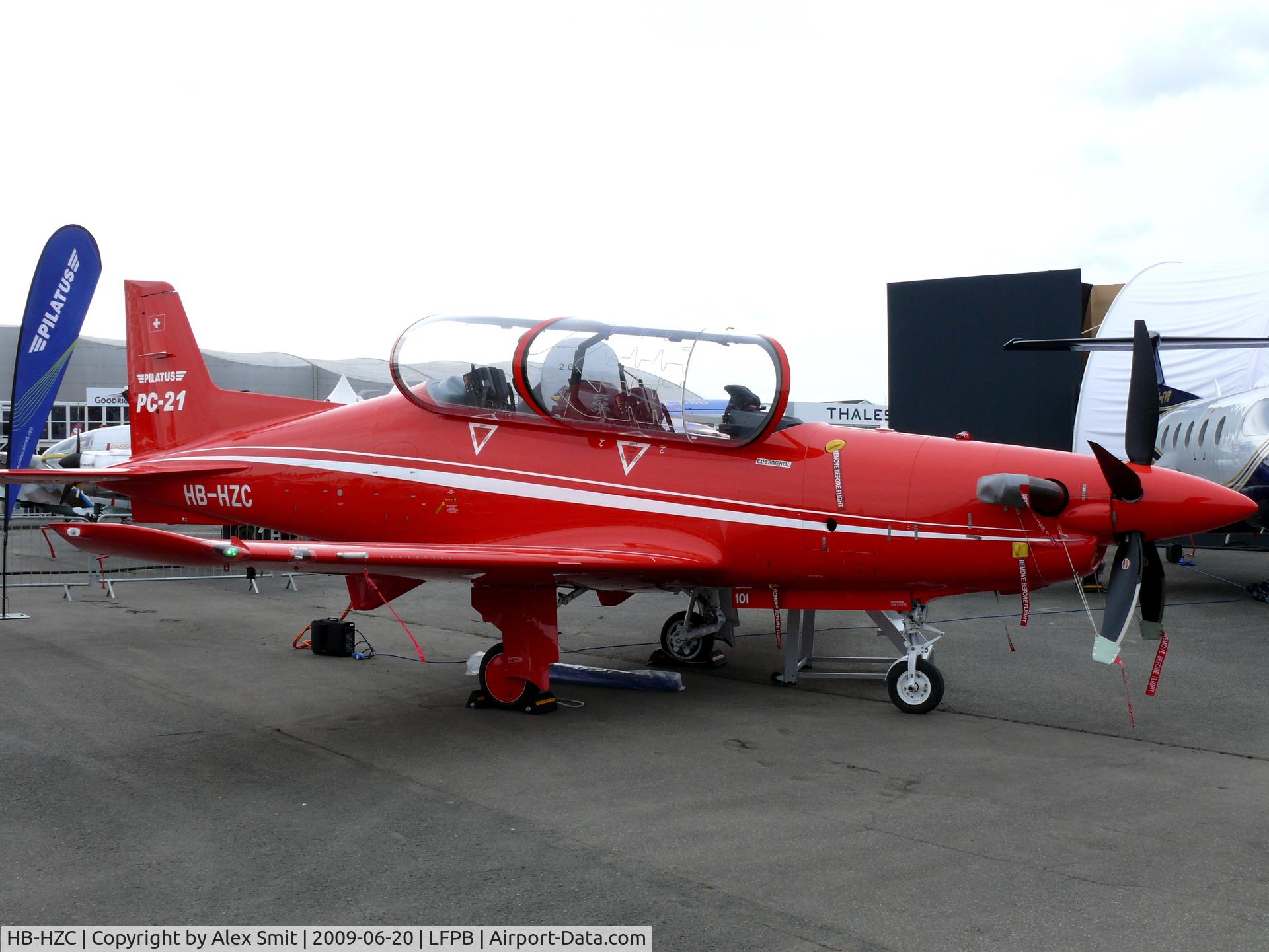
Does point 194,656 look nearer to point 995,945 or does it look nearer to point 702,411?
point 702,411

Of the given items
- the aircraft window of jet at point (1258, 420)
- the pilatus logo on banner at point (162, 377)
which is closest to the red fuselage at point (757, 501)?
the pilatus logo on banner at point (162, 377)

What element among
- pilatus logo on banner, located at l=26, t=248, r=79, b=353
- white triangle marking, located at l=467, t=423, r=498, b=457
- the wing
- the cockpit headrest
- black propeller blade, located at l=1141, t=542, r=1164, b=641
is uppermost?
pilatus logo on banner, located at l=26, t=248, r=79, b=353

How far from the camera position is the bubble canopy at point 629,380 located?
7203 mm

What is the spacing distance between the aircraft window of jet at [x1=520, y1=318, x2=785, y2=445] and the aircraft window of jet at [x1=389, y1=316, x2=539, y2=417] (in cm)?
24

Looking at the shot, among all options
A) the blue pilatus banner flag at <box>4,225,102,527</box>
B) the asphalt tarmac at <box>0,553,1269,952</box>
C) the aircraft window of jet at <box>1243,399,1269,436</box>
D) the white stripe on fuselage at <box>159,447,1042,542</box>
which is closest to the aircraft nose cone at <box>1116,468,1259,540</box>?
the white stripe on fuselage at <box>159,447,1042,542</box>

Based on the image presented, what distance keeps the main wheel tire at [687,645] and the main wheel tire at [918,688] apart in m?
2.17

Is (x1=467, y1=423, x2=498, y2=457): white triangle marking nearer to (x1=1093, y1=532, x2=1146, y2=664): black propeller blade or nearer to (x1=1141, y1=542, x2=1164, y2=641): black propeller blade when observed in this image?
(x1=1093, y1=532, x2=1146, y2=664): black propeller blade

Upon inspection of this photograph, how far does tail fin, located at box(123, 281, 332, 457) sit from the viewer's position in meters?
9.39

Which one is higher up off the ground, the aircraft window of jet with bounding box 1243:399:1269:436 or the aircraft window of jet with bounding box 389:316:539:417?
the aircraft window of jet with bounding box 389:316:539:417

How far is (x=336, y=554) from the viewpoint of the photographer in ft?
19.4

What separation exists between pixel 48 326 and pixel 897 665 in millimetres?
10228

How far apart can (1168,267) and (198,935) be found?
26765 millimetres

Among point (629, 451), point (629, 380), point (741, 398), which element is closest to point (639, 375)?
point (629, 380)

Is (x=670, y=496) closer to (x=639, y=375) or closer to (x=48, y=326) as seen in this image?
(x=639, y=375)
